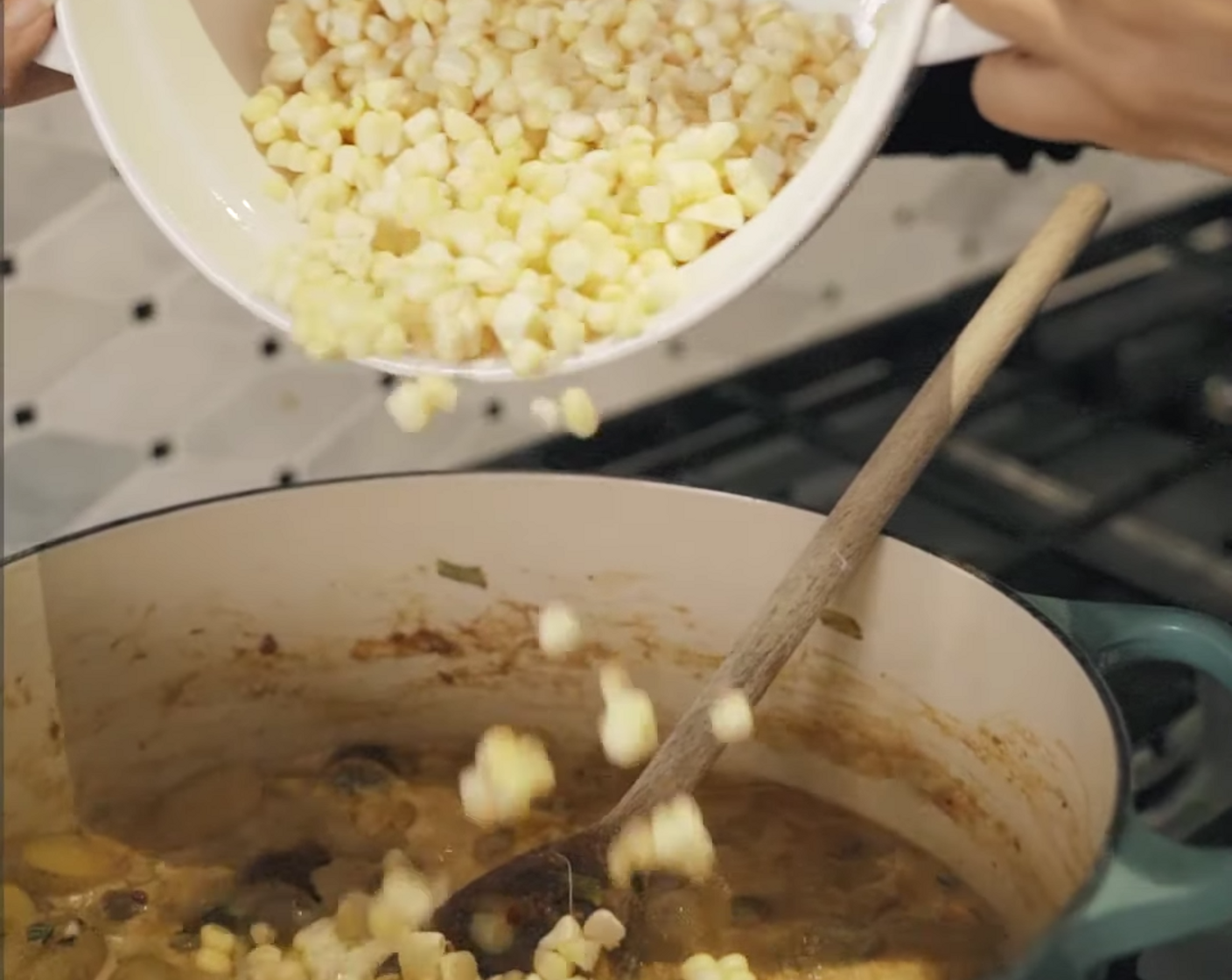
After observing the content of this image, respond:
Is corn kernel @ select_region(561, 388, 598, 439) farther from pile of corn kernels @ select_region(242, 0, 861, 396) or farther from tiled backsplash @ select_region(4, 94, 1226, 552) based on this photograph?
tiled backsplash @ select_region(4, 94, 1226, 552)

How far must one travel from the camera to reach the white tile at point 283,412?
3.48 ft

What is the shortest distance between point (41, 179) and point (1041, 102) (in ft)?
2.10

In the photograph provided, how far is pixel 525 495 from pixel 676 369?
415 millimetres

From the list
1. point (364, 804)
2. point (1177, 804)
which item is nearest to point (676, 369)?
point (364, 804)

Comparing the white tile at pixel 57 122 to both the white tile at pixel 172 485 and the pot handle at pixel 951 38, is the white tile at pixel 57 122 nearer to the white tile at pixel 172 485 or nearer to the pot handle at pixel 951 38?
the white tile at pixel 172 485

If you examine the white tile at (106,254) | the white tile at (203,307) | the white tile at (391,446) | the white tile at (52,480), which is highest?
the white tile at (106,254)

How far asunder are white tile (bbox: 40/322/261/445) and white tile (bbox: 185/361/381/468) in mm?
14

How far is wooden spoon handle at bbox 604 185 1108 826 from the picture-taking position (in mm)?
760

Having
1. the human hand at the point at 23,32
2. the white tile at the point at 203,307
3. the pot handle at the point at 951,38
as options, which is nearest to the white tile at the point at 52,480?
the white tile at the point at 203,307

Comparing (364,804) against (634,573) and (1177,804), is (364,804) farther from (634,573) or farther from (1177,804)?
(1177,804)

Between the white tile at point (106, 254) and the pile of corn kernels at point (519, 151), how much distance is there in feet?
0.89

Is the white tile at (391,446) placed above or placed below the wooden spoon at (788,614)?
below

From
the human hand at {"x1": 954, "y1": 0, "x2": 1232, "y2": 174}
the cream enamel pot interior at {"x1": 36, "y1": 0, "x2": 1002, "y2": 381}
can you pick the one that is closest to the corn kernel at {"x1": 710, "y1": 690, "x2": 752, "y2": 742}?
the cream enamel pot interior at {"x1": 36, "y1": 0, "x2": 1002, "y2": 381}

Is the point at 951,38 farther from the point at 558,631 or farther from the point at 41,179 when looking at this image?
the point at 41,179
